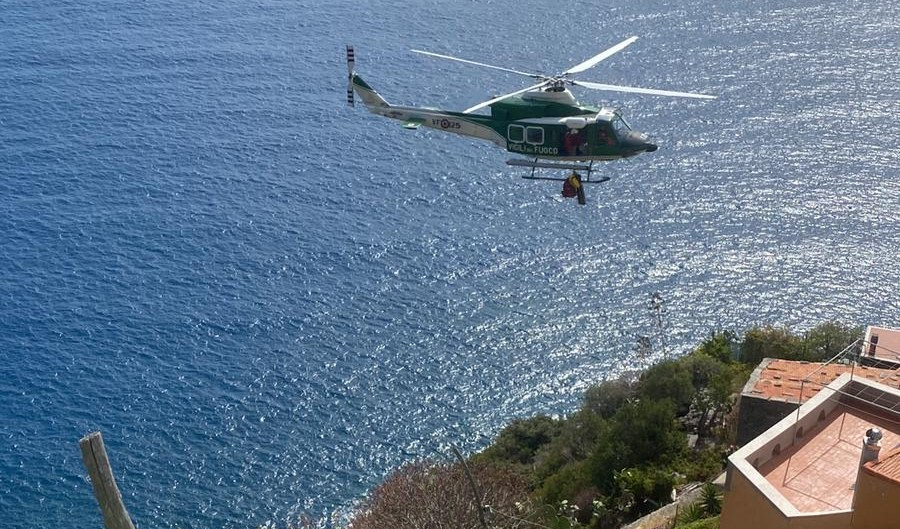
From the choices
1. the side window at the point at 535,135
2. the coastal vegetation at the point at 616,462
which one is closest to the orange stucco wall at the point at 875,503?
the coastal vegetation at the point at 616,462

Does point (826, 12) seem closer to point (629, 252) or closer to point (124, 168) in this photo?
point (629, 252)

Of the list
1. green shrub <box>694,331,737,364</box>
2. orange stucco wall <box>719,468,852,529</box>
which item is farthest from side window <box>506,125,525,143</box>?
orange stucco wall <box>719,468,852,529</box>

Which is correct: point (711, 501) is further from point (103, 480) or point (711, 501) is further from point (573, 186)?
point (103, 480)

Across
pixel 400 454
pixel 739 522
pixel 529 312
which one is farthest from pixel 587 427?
pixel 739 522

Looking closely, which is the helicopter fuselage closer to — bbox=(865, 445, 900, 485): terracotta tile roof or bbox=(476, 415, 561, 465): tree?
bbox=(476, 415, 561, 465): tree

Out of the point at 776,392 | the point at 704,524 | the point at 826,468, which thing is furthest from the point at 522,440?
the point at 826,468
